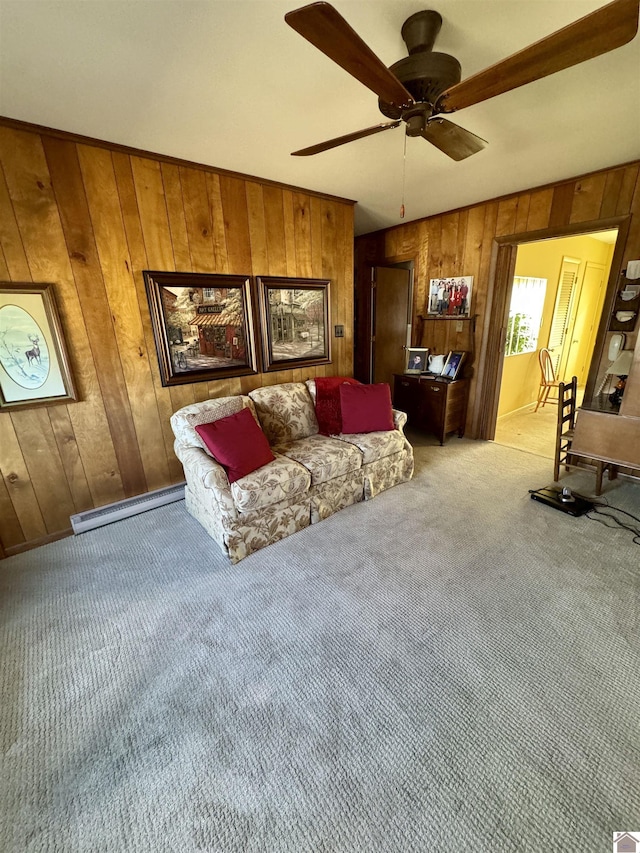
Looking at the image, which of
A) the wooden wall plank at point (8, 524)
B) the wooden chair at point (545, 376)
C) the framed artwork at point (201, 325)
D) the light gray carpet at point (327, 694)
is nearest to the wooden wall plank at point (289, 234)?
the framed artwork at point (201, 325)

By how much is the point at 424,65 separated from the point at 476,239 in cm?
255

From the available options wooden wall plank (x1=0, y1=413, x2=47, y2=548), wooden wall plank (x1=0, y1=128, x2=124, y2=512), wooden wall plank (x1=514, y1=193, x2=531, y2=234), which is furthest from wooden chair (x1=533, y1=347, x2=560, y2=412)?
wooden wall plank (x1=0, y1=413, x2=47, y2=548)

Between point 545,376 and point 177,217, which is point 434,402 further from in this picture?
point 177,217

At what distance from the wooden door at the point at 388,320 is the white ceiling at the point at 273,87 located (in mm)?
1747

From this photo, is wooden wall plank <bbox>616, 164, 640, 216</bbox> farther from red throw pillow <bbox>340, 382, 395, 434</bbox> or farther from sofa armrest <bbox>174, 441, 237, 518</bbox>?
sofa armrest <bbox>174, 441, 237, 518</bbox>

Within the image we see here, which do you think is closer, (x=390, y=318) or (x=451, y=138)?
(x=451, y=138)

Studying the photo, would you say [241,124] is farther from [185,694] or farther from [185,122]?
[185,694]

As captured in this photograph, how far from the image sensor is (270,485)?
2.17 metres

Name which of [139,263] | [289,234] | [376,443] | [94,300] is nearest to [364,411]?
[376,443]

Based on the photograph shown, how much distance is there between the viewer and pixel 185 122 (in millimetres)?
1979

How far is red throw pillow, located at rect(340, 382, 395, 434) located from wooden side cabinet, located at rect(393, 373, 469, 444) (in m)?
1.09

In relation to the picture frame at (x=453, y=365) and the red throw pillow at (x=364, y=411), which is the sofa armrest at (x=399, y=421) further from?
Answer: the picture frame at (x=453, y=365)

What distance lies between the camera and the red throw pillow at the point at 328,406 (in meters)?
2.99

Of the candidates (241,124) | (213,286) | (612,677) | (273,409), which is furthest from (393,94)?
(612,677)
